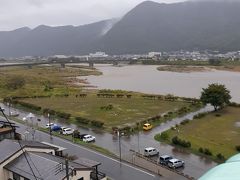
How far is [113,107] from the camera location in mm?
33219

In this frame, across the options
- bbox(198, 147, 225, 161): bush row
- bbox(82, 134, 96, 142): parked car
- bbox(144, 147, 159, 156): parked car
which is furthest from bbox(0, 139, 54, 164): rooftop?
bbox(198, 147, 225, 161): bush row

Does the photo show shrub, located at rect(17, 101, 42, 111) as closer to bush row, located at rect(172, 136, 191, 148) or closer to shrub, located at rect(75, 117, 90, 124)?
shrub, located at rect(75, 117, 90, 124)

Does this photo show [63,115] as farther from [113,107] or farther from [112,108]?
[113,107]

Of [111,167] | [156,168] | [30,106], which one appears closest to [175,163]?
[156,168]

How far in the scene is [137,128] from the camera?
2528 centimetres

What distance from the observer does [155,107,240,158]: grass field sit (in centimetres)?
2058

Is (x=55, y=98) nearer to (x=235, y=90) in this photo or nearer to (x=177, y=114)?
(x=177, y=114)

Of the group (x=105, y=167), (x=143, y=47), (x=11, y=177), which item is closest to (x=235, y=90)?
(x=105, y=167)

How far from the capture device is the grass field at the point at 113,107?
94.9 ft

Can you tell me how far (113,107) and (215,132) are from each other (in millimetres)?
11570

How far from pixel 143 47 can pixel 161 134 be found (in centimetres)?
17798

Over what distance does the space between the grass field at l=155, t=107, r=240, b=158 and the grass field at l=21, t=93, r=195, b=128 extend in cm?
414

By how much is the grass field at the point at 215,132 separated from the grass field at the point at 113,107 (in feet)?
13.6

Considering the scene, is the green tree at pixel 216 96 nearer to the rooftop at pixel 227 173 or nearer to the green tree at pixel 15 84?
the rooftop at pixel 227 173
